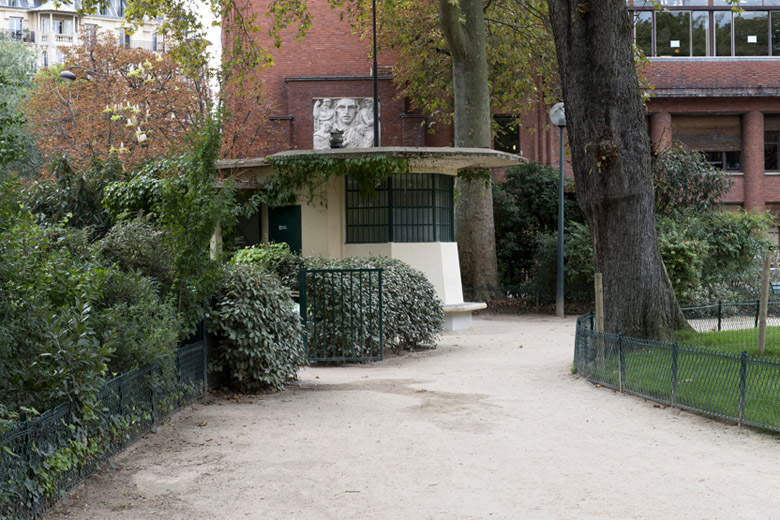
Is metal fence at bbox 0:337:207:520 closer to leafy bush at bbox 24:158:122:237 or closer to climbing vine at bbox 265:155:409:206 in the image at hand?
climbing vine at bbox 265:155:409:206

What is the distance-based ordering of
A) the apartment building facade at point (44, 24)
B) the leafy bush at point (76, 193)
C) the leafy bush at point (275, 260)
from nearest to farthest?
the leafy bush at point (275, 260) → the leafy bush at point (76, 193) → the apartment building facade at point (44, 24)

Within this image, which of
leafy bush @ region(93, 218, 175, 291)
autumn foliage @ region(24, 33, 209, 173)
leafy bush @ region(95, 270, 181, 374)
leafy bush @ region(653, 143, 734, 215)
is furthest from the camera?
autumn foliage @ region(24, 33, 209, 173)

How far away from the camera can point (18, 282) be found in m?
6.38

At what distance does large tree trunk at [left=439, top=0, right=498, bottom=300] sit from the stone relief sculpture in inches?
549

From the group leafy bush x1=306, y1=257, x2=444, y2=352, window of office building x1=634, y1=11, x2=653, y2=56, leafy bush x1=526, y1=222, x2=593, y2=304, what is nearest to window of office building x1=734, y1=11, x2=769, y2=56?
window of office building x1=634, y1=11, x2=653, y2=56

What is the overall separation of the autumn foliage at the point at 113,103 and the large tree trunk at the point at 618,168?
24.8 m

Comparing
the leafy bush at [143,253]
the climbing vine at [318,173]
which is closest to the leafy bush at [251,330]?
the leafy bush at [143,253]

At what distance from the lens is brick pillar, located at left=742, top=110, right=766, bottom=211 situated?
3809 centimetres

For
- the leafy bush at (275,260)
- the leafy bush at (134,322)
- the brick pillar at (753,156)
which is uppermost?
the brick pillar at (753,156)

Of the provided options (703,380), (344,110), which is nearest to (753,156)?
(344,110)

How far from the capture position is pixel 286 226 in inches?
736

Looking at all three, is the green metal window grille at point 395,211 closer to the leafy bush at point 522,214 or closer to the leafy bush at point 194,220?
the leafy bush at point 194,220

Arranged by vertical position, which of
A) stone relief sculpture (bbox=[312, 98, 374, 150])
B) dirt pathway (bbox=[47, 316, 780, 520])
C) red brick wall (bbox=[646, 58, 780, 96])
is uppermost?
red brick wall (bbox=[646, 58, 780, 96])

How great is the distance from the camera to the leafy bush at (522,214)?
94.5ft
